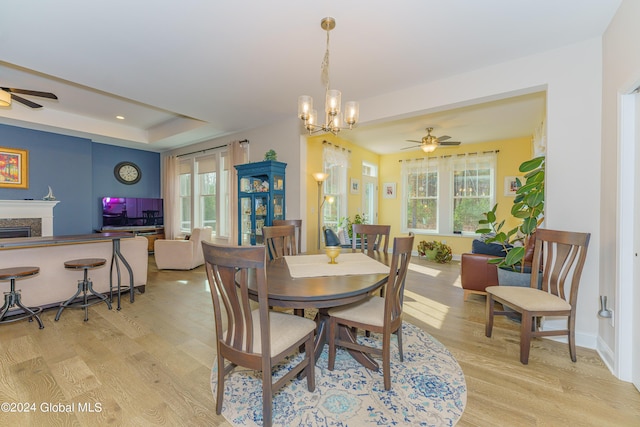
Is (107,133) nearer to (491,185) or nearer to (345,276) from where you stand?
(345,276)

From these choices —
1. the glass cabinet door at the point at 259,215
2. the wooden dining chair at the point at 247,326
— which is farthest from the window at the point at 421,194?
the wooden dining chair at the point at 247,326

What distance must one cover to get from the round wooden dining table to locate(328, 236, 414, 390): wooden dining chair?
0.12m

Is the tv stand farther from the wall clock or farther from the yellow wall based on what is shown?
the yellow wall

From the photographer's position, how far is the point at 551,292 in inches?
97.9

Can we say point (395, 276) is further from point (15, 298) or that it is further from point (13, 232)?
point (13, 232)

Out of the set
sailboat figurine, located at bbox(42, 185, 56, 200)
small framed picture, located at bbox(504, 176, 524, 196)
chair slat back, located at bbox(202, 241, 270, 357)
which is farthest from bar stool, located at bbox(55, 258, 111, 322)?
small framed picture, located at bbox(504, 176, 524, 196)

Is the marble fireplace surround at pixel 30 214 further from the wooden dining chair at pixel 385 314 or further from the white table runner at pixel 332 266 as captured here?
the wooden dining chair at pixel 385 314

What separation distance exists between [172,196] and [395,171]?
5891mm

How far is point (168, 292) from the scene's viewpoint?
12.7 feet

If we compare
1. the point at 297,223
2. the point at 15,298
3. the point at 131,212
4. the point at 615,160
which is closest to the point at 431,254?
the point at 297,223

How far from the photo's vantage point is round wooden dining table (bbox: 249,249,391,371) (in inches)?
61.7

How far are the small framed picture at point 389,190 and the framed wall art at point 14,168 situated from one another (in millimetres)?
7801

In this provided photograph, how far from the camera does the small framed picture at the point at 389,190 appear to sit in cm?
739

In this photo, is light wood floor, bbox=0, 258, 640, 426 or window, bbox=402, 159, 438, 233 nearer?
light wood floor, bbox=0, 258, 640, 426
